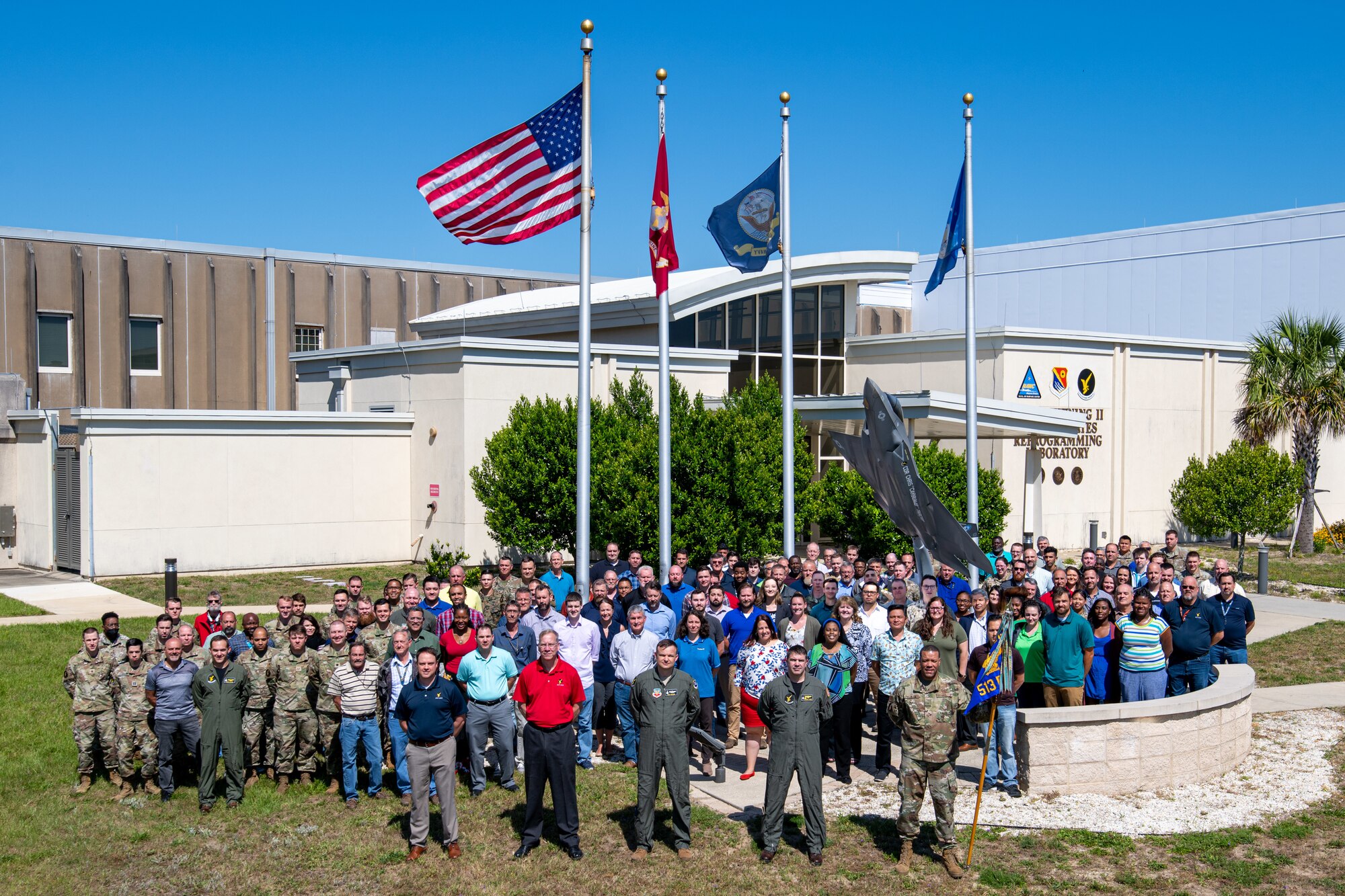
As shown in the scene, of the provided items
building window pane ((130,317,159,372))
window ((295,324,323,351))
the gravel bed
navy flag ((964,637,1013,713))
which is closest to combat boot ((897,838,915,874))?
the gravel bed

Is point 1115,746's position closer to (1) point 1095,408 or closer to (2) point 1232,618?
(2) point 1232,618

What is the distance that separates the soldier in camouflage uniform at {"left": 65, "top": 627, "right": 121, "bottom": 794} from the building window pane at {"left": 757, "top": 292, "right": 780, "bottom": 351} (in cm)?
2240

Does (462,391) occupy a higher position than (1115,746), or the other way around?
(462,391)

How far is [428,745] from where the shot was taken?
9.73 meters

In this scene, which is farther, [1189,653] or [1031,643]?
[1189,653]

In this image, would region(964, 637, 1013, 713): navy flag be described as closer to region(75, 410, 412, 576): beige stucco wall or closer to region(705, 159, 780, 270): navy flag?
region(705, 159, 780, 270): navy flag

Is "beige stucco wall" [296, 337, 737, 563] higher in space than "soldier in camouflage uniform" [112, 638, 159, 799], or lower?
higher

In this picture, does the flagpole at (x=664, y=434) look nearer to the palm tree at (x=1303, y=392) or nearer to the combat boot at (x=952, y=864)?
the combat boot at (x=952, y=864)

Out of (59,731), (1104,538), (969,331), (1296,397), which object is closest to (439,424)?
(969,331)

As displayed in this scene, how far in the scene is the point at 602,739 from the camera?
1269cm

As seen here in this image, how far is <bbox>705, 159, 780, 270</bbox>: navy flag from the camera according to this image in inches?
697

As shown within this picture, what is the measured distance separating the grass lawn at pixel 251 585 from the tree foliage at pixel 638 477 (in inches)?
114

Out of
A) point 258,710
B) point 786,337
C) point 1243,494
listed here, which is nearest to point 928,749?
point 258,710

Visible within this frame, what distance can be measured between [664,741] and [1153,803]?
4650mm
